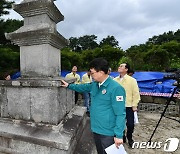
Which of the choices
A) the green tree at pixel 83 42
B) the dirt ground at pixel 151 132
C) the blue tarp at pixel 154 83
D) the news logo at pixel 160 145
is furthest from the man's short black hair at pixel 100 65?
the green tree at pixel 83 42

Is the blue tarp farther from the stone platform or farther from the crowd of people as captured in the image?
the crowd of people

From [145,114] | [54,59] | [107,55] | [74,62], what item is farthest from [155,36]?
[54,59]

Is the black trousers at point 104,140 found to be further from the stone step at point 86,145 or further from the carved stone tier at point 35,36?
the carved stone tier at point 35,36

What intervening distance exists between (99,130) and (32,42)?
1768mm

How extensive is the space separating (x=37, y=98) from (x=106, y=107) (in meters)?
1.17

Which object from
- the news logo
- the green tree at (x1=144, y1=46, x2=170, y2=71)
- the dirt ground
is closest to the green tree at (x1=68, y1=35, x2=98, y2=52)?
the green tree at (x1=144, y1=46, x2=170, y2=71)

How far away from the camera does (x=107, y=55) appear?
58.9 feet

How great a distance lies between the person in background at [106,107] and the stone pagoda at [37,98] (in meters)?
0.56

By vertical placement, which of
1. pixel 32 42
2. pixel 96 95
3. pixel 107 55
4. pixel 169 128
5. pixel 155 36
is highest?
pixel 155 36

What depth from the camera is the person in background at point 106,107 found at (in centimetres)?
194

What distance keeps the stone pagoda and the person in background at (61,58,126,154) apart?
1.84 feet

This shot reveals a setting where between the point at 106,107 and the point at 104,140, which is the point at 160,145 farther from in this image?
the point at 106,107

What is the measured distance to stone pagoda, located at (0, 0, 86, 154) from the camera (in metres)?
2.55

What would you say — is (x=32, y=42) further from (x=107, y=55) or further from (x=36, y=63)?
(x=107, y=55)
